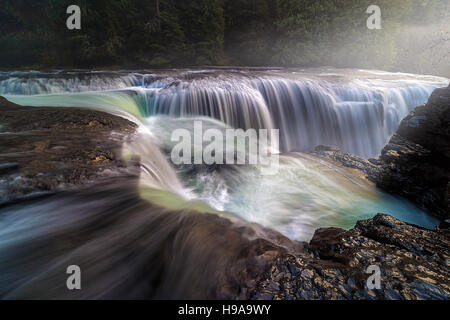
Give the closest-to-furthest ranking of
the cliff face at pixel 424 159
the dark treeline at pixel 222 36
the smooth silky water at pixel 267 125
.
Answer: the smooth silky water at pixel 267 125, the cliff face at pixel 424 159, the dark treeline at pixel 222 36

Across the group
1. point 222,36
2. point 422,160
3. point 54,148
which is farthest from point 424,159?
point 222,36

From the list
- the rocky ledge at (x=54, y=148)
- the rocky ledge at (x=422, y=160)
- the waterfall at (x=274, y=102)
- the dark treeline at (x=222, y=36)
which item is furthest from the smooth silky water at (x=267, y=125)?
the dark treeline at (x=222, y=36)

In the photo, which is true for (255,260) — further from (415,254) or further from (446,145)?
(446,145)

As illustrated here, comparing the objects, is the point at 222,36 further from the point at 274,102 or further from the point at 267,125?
the point at 267,125

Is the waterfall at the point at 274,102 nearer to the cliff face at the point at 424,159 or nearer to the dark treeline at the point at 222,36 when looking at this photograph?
the cliff face at the point at 424,159

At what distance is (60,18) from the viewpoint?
1496 centimetres

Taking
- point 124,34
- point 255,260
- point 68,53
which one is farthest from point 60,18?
point 255,260

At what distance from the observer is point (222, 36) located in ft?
58.3

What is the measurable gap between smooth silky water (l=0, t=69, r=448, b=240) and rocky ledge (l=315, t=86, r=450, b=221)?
0.24 metres

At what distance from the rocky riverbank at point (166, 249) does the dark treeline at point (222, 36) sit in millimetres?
14120

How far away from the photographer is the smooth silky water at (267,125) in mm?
3518
